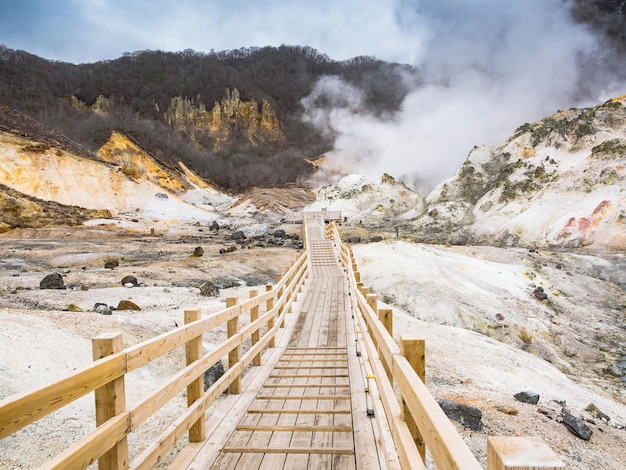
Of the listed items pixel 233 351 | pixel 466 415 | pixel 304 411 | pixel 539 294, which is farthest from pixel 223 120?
pixel 304 411

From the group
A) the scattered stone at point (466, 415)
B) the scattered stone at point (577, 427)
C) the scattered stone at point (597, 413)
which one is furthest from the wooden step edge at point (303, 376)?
the scattered stone at point (597, 413)

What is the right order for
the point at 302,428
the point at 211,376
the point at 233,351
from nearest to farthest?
the point at 302,428, the point at 233,351, the point at 211,376

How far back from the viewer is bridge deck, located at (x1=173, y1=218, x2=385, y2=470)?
10.7ft

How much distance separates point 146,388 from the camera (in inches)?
222

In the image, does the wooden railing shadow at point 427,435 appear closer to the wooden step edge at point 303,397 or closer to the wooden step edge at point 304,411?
the wooden step edge at point 304,411

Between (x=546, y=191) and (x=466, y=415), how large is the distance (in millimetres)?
35936

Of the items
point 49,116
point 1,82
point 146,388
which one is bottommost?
point 146,388

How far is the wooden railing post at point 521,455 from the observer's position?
0.91m

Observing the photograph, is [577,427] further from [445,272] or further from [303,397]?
[445,272]

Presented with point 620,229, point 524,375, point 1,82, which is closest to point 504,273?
point 524,375

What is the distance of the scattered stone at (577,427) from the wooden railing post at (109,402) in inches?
249

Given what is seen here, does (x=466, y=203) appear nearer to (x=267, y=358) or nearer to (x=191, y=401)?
(x=267, y=358)

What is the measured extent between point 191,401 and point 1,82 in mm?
115580

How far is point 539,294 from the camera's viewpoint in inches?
678
